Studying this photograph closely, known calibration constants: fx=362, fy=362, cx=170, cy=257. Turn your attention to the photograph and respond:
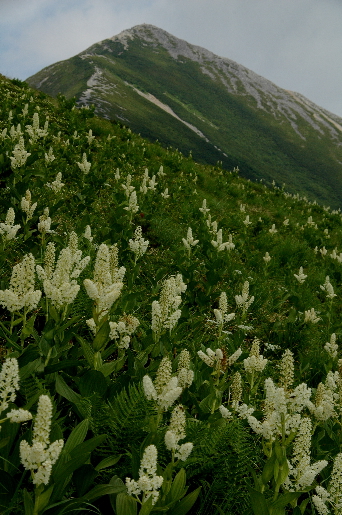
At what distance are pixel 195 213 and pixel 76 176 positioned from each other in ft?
10.7

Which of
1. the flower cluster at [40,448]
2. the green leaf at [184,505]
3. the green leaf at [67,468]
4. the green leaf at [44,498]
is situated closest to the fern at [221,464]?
the green leaf at [184,505]

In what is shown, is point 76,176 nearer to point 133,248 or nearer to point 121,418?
point 133,248

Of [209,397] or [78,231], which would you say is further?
[78,231]

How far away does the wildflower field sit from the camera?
71.5 inches

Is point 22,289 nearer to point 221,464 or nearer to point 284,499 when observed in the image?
point 221,464

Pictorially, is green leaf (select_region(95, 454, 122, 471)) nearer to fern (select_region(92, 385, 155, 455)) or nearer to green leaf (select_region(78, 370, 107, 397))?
fern (select_region(92, 385, 155, 455))

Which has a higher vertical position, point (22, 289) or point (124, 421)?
point (22, 289)

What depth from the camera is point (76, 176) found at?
→ 29.2ft

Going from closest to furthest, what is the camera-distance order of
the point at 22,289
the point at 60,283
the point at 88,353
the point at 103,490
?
1. the point at 103,490
2. the point at 22,289
3. the point at 88,353
4. the point at 60,283

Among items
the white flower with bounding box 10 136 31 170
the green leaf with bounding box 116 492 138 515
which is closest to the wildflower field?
the green leaf with bounding box 116 492 138 515

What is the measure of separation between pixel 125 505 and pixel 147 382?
0.57 metres

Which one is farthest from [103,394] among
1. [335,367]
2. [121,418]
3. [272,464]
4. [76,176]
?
[76,176]

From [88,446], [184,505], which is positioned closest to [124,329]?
[88,446]

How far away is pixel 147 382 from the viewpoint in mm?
2006
